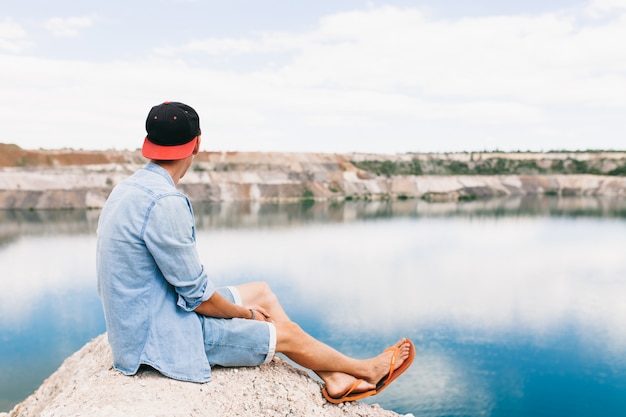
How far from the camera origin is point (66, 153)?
1656 inches

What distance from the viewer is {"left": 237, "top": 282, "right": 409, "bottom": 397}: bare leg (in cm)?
357

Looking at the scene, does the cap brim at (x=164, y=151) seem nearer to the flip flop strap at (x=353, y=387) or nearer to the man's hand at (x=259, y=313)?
the man's hand at (x=259, y=313)

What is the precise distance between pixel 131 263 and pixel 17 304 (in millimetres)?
10787

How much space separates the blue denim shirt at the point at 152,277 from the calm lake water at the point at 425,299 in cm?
504

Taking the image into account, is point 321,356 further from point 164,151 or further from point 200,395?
point 164,151

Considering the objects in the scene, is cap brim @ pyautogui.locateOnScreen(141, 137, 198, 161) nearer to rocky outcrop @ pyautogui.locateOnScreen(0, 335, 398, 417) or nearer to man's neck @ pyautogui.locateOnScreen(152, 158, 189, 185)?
man's neck @ pyautogui.locateOnScreen(152, 158, 189, 185)

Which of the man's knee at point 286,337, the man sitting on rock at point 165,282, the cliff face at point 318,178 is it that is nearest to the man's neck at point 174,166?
the man sitting on rock at point 165,282

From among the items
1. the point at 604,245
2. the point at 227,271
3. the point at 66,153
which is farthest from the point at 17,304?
the point at 66,153

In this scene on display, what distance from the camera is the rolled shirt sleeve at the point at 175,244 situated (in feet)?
9.78

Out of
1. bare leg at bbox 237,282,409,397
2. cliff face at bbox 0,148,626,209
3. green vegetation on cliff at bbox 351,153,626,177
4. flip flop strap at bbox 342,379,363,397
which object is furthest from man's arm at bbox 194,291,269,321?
green vegetation on cliff at bbox 351,153,626,177

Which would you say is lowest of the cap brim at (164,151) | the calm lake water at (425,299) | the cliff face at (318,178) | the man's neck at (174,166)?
the calm lake water at (425,299)

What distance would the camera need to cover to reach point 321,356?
366 centimetres

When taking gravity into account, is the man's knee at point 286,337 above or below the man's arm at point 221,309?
below

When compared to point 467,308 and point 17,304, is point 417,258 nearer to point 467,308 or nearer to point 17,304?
point 467,308
